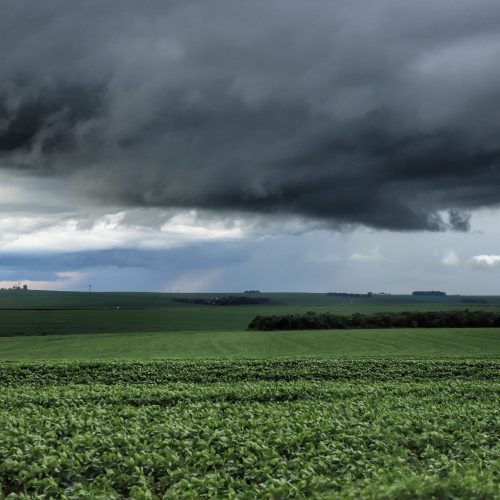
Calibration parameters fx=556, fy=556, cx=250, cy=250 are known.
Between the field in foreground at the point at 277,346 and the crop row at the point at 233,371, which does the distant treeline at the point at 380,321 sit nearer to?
the field in foreground at the point at 277,346

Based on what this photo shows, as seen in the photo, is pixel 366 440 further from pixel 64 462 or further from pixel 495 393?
pixel 495 393

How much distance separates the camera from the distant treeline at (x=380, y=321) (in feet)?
349

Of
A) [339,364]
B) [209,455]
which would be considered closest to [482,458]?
[209,455]

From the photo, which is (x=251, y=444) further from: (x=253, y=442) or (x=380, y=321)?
(x=380, y=321)

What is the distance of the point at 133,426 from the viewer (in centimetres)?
1850

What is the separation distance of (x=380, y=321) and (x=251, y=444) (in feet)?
318

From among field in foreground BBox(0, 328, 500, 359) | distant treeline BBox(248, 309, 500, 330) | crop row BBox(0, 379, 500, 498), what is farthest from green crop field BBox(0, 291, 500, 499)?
distant treeline BBox(248, 309, 500, 330)

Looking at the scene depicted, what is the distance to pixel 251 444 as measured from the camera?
1608cm

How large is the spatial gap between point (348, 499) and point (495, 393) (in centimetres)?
2008

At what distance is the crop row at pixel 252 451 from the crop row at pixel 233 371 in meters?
11.8

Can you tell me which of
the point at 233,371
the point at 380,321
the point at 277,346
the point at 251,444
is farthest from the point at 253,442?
the point at 380,321

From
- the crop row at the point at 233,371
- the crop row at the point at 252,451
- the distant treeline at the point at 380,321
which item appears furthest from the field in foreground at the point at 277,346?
the crop row at the point at 252,451

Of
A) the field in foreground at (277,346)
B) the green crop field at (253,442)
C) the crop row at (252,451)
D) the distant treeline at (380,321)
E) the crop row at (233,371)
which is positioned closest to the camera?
the crop row at (252,451)

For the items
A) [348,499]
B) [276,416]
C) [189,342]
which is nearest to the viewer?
[348,499]
